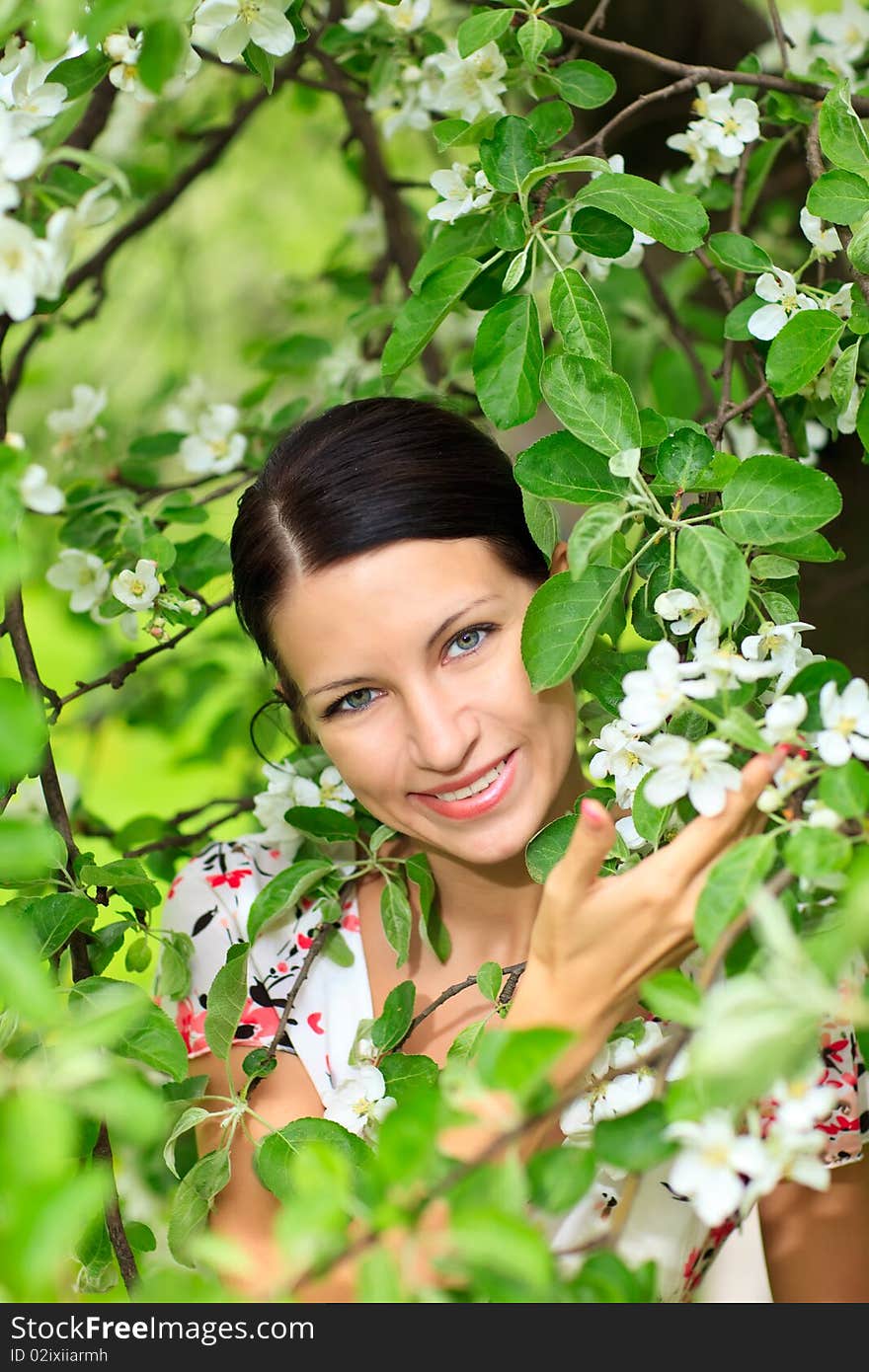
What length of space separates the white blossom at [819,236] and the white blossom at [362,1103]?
35.0 inches

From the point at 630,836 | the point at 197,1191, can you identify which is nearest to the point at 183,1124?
the point at 197,1191

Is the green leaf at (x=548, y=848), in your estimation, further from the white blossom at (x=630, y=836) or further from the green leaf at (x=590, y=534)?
the green leaf at (x=590, y=534)

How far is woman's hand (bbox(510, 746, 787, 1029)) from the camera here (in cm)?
89

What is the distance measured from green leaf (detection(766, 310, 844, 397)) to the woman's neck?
528 mm

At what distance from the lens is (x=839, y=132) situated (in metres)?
1.16

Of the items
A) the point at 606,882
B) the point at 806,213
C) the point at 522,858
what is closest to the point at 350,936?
the point at 522,858

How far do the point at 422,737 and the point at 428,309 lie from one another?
403mm

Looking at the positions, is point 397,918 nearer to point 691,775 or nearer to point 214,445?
point 691,775

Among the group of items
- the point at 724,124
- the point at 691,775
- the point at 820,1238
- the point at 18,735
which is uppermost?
the point at 18,735

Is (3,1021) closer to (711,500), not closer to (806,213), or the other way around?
(711,500)

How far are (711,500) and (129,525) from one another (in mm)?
783

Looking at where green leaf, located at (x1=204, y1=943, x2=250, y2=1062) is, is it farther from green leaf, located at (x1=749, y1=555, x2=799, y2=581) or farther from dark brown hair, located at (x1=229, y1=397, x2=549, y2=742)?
green leaf, located at (x1=749, y1=555, x2=799, y2=581)

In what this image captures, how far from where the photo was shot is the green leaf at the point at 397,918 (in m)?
1.43

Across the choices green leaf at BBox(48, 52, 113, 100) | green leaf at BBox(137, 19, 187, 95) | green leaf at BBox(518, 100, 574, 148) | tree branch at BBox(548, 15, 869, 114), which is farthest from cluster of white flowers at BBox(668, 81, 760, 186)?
green leaf at BBox(137, 19, 187, 95)
